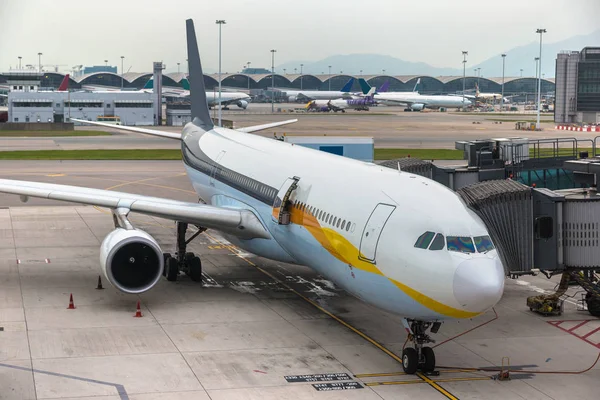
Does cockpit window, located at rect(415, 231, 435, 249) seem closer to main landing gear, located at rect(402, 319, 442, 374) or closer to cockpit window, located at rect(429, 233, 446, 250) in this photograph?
cockpit window, located at rect(429, 233, 446, 250)

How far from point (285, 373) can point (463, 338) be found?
5.88 metres

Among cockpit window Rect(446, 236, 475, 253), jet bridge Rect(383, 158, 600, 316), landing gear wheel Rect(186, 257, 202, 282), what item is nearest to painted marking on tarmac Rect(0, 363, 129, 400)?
cockpit window Rect(446, 236, 475, 253)

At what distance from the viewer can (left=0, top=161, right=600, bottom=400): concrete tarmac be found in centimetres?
1953

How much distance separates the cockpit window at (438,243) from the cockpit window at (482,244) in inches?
28.6

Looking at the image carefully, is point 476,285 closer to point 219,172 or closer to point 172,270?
point 172,270

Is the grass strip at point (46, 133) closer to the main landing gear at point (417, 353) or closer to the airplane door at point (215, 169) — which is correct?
the airplane door at point (215, 169)

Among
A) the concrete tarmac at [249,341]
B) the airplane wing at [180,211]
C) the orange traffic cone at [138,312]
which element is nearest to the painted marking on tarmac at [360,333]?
the concrete tarmac at [249,341]

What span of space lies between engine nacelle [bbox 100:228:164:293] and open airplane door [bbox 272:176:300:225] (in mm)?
3723

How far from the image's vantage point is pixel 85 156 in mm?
77000

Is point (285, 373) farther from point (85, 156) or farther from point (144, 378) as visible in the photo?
point (85, 156)

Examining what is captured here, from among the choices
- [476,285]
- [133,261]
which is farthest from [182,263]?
[476,285]

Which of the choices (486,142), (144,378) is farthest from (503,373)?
(486,142)

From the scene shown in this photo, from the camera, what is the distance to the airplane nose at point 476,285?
1827 centimetres

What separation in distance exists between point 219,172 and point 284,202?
26.4 feet
